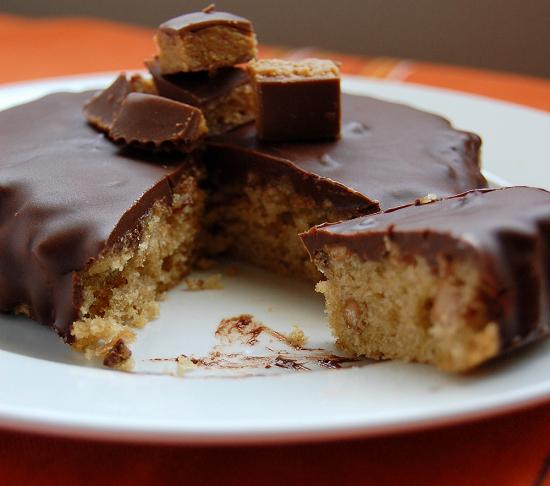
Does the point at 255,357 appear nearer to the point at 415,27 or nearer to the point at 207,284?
the point at 207,284

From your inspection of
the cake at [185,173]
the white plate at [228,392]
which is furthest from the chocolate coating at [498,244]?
the cake at [185,173]

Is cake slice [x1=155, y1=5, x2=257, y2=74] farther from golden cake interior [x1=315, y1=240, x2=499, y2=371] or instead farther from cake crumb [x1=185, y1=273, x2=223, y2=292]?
golden cake interior [x1=315, y1=240, x2=499, y2=371]

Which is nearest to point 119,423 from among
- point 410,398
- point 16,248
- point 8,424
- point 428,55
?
point 8,424

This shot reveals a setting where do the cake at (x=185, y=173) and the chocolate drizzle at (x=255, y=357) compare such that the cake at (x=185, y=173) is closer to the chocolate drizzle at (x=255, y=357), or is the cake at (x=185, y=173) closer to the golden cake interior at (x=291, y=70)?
the golden cake interior at (x=291, y=70)

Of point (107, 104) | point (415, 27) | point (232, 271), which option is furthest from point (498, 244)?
point (415, 27)

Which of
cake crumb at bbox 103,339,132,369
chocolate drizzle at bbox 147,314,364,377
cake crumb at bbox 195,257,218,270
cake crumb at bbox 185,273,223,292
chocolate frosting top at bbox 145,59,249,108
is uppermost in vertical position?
chocolate frosting top at bbox 145,59,249,108

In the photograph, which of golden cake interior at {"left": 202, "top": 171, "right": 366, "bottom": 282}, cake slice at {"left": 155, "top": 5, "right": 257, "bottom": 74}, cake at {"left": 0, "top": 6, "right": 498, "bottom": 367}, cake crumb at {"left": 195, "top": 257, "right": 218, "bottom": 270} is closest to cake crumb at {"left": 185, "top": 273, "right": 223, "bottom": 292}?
cake at {"left": 0, "top": 6, "right": 498, "bottom": 367}

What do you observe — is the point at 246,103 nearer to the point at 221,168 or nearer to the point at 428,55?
the point at 221,168
